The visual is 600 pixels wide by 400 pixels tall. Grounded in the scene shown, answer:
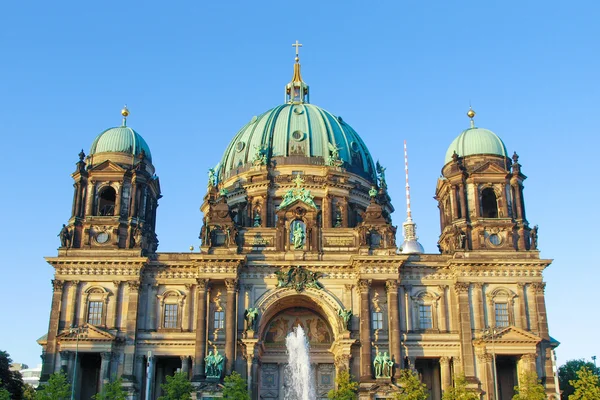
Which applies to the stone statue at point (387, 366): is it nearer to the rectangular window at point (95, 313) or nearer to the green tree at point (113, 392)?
the green tree at point (113, 392)

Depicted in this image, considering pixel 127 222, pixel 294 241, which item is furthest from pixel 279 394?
pixel 127 222

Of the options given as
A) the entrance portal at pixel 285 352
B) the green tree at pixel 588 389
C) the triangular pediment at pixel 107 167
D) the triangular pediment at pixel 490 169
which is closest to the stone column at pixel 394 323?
the entrance portal at pixel 285 352

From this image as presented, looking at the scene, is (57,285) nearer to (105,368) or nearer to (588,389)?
(105,368)

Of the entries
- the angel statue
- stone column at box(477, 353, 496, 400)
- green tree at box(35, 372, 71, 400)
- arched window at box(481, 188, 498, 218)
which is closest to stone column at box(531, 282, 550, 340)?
stone column at box(477, 353, 496, 400)

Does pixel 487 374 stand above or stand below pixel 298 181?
below

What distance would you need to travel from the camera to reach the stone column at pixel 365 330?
5062 centimetres

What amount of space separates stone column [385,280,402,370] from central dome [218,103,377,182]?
651 inches

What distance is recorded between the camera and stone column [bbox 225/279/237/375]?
50656mm

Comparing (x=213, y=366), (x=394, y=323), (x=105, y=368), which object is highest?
(x=394, y=323)

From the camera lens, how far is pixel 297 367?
54375 millimetres

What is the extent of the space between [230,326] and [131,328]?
6.92 metres

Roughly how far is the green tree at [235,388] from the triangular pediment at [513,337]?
1689 cm

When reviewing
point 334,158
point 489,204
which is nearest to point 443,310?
point 489,204

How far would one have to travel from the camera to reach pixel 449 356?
52.5 meters
